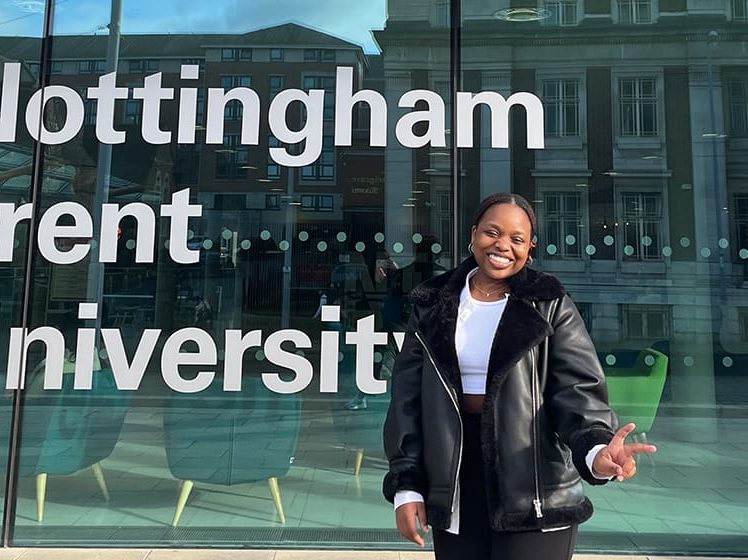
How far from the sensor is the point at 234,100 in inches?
168

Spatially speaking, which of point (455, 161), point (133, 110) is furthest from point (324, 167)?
point (133, 110)

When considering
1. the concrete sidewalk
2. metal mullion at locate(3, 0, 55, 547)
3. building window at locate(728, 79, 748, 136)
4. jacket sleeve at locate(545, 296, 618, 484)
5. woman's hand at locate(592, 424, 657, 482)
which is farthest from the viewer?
building window at locate(728, 79, 748, 136)

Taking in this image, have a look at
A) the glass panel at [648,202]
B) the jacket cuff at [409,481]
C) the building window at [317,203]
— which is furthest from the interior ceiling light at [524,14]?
the jacket cuff at [409,481]

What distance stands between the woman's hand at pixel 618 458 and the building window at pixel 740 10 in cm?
417

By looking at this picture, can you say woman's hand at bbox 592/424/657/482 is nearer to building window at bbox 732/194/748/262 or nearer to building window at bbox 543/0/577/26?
building window at bbox 732/194/748/262

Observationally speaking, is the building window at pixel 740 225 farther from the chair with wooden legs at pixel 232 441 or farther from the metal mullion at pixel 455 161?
the chair with wooden legs at pixel 232 441

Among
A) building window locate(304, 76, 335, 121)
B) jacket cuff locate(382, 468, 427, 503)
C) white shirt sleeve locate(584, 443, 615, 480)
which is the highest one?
building window locate(304, 76, 335, 121)

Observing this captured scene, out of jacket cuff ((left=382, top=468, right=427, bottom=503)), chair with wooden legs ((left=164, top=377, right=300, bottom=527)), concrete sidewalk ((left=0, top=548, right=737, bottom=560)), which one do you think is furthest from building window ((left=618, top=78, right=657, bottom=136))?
jacket cuff ((left=382, top=468, right=427, bottom=503))

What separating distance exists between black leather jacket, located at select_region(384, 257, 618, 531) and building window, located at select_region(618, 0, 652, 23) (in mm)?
3459

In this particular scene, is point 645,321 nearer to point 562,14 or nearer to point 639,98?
point 639,98

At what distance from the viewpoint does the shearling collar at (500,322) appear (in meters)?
1.70

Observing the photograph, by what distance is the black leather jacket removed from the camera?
1.68 meters

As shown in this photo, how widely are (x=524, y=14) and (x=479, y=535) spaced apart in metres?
3.83

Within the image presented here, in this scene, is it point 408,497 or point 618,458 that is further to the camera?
point 408,497
